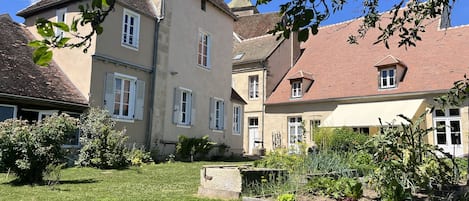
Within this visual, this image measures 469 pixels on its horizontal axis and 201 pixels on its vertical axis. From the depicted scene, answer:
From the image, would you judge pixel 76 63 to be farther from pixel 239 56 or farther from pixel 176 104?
pixel 239 56

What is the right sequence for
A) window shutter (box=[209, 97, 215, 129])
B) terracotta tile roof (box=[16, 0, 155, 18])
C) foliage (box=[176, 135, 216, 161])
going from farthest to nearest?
1. window shutter (box=[209, 97, 215, 129])
2. foliage (box=[176, 135, 216, 161])
3. terracotta tile roof (box=[16, 0, 155, 18])

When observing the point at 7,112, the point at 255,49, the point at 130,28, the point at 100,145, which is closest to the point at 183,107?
the point at 130,28

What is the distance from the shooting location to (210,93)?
2247 cm

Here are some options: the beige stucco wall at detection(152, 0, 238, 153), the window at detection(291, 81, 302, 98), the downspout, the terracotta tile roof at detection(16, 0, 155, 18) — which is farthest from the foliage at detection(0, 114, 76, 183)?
the window at detection(291, 81, 302, 98)

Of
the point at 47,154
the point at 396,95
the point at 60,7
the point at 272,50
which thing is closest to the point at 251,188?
the point at 47,154

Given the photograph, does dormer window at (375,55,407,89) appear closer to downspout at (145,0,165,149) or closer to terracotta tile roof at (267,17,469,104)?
terracotta tile roof at (267,17,469,104)

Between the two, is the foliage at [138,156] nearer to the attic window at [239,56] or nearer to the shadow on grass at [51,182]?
the shadow on grass at [51,182]

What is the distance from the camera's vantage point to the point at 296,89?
92.6 feet

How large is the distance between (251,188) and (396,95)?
59.8 feet

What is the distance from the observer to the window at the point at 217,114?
22469 millimetres

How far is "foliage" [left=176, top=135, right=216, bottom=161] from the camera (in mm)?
19109

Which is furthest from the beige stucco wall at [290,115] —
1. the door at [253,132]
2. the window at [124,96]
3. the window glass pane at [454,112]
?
the window at [124,96]

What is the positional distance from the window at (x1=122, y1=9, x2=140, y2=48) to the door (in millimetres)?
14179

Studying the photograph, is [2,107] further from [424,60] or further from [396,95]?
[424,60]
